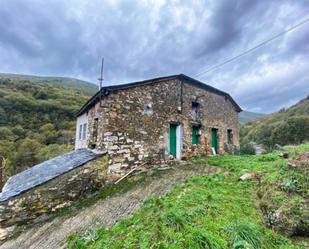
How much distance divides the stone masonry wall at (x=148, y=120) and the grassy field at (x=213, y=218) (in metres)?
3.13

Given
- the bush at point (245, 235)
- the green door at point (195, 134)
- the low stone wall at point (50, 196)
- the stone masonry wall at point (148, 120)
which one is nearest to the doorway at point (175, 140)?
the stone masonry wall at point (148, 120)

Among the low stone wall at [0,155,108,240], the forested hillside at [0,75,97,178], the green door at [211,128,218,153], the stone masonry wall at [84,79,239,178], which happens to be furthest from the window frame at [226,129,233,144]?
the forested hillside at [0,75,97,178]

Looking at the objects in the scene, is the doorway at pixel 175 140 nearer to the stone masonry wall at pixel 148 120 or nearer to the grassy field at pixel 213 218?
the stone masonry wall at pixel 148 120

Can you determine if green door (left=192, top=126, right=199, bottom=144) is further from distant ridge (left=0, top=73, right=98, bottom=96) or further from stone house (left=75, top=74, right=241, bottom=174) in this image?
distant ridge (left=0, top=73, right=98, bottom=96)

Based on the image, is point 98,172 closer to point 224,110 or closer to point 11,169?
point 224,110

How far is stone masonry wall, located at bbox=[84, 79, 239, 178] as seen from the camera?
7.93 metres

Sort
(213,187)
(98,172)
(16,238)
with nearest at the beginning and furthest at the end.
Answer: (16,238) → (213,187) → (98,172)

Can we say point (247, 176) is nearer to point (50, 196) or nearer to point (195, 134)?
point (195, 134)

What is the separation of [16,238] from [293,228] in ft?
22.3

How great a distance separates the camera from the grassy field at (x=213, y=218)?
3352 mm

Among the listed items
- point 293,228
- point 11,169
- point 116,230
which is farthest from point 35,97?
point 293,228

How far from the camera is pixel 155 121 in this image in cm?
941

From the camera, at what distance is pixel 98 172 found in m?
7.28

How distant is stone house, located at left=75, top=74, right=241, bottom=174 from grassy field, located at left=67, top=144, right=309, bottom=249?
327 centimetres
